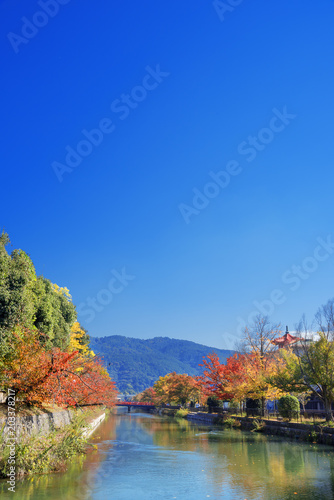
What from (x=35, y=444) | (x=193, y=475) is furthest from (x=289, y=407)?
(x=35, y=444)

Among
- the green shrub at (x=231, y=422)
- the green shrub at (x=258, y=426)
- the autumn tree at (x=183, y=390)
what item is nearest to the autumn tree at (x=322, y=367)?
the green shrub at (x=258, y=426)

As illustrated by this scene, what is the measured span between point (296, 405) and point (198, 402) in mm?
44209

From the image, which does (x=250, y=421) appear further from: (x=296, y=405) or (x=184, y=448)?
(x=184, y=448)

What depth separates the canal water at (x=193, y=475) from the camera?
1359 centimetres

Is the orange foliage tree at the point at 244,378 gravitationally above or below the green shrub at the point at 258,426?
above

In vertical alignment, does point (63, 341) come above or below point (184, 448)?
above

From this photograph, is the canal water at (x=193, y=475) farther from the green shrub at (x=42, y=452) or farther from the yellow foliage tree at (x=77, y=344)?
the yellow foliage tree at (x=77, y=344)

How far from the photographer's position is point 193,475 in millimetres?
17172

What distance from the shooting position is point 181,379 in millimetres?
76875

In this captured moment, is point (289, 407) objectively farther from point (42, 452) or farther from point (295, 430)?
point (42, 452)

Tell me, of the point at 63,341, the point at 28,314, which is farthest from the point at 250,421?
the point at 28,314

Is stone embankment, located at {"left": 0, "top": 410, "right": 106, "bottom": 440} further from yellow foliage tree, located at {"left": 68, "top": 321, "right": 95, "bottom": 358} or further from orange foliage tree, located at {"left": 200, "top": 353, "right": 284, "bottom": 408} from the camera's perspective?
orange foliage tree, located at {"left": 200, "top": 353, "right": 284, "bottom": 408}

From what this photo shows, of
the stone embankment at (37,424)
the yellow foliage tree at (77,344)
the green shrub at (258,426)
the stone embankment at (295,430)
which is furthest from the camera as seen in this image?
the yellow foliage tree at (77,344)

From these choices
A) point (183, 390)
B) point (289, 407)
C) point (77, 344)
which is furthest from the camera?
point (183, 390)
